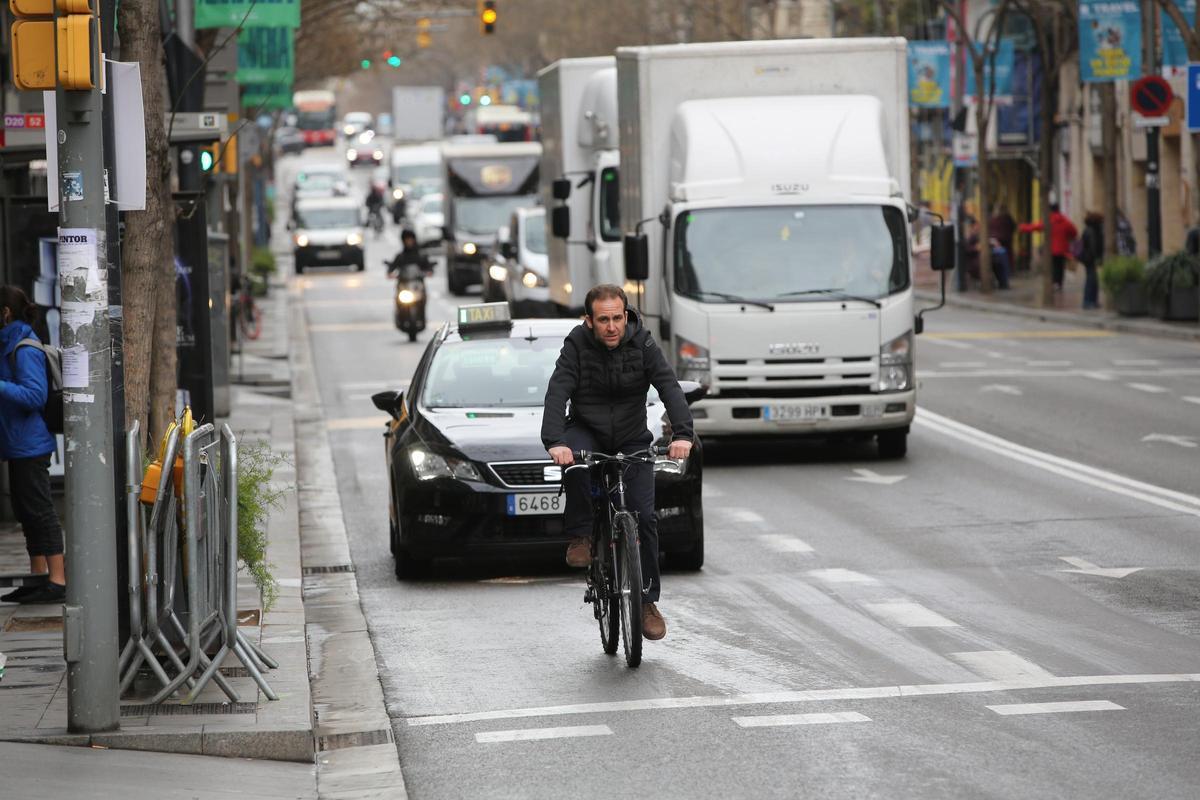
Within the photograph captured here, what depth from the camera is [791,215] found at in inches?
725

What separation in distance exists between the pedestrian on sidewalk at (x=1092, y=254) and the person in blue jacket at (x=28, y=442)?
2897 centimetres

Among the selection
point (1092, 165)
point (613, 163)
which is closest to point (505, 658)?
point (613, 163)

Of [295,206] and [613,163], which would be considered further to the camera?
[295,206]

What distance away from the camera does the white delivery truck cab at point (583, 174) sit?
25.1 m

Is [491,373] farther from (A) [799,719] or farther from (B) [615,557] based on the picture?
(A) [799,719]

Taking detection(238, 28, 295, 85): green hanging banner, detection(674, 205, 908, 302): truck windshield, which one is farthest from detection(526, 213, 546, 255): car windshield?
detection(674, 205, 908, 302): truck windshield

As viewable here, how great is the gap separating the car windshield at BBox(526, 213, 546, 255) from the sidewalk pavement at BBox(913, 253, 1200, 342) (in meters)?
6.32

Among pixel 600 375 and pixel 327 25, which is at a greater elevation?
pixel 327 25

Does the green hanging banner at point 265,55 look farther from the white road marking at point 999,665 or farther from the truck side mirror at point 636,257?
the white road marking at point 999,665

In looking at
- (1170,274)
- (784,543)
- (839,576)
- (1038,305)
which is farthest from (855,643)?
(1038,305)

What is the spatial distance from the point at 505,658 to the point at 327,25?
45591 mm

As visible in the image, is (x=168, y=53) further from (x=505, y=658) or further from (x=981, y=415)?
(x=505, y=658)

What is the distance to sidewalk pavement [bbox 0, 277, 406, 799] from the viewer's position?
8.12 meters

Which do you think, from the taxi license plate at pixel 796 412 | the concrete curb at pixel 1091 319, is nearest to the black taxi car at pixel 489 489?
the taxi license plate at pixel 796 412
